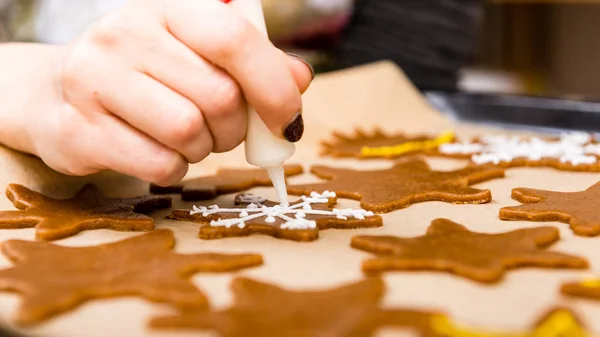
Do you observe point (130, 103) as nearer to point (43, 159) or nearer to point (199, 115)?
point (199, 115)

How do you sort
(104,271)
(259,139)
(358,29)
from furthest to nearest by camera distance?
(358,29)
(259,139)
(104,271)

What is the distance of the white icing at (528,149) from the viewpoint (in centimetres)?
83

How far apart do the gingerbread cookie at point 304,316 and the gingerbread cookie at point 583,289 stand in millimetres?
103

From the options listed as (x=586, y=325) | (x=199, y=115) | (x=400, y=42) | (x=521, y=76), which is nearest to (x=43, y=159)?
(x=199, y=115)

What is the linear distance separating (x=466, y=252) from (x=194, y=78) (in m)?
0.25

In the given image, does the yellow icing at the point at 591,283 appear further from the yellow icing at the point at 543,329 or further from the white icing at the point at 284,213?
the white icing at the point at 284,213

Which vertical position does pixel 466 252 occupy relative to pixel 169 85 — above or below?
below

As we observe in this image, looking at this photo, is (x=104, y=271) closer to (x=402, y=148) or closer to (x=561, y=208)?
(x=561, y=208)

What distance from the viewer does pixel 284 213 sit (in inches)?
23.9

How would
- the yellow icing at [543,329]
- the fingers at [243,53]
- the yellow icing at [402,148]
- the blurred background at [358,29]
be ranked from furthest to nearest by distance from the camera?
the blurred background at [358,29] < the yellow icing at [402,148] < the fingers at [243,53] < the yellow icing at [543,329]

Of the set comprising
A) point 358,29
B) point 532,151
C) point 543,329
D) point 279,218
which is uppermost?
point 358,29

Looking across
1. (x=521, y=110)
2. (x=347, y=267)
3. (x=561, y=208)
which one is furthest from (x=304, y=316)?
(x=521, y=110)

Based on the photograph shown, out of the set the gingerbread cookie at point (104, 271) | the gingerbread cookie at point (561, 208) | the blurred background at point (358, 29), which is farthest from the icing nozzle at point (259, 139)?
the blurred background at point (358, 29)

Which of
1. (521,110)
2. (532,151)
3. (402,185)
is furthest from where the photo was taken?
(521,110)
